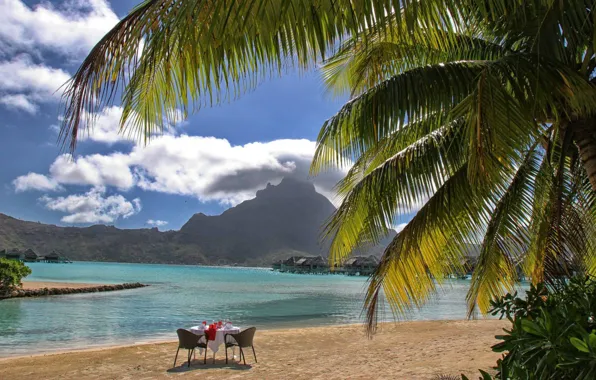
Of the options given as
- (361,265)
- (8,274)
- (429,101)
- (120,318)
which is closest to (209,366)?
(429,101)

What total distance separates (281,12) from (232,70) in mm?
542

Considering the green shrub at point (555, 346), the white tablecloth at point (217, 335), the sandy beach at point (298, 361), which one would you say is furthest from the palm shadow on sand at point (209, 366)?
the green shrub at point (555, 346)

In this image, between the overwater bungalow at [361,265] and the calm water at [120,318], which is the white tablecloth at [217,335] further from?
the overwater bungalow at [361,265]

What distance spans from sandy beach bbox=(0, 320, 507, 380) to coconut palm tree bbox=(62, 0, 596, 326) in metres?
3.26

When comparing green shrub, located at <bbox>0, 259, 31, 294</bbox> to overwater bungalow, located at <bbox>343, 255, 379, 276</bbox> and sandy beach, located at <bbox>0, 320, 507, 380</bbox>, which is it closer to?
sandy beach, located at <bbox>0, 320, 507, 380</bbox>

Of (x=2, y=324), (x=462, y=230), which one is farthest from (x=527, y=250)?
(x=2, y=324)

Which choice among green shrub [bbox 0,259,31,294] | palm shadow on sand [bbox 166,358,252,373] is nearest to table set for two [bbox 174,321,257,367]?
palm shadow on sand [bbox 166,358,252,373]

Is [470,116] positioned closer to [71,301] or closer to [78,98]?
[78,98]

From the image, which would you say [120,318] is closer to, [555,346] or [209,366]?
[209,366]

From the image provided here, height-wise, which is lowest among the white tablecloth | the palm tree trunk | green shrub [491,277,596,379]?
the white tablecloth

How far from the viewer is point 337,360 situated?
959 centimetres

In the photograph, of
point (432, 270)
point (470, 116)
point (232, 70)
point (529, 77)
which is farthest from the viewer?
point (432, 270)

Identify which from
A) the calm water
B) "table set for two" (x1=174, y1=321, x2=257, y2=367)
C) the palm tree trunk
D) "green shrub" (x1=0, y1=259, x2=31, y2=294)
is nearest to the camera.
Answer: the palm tree trunk

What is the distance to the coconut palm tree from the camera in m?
1.96
